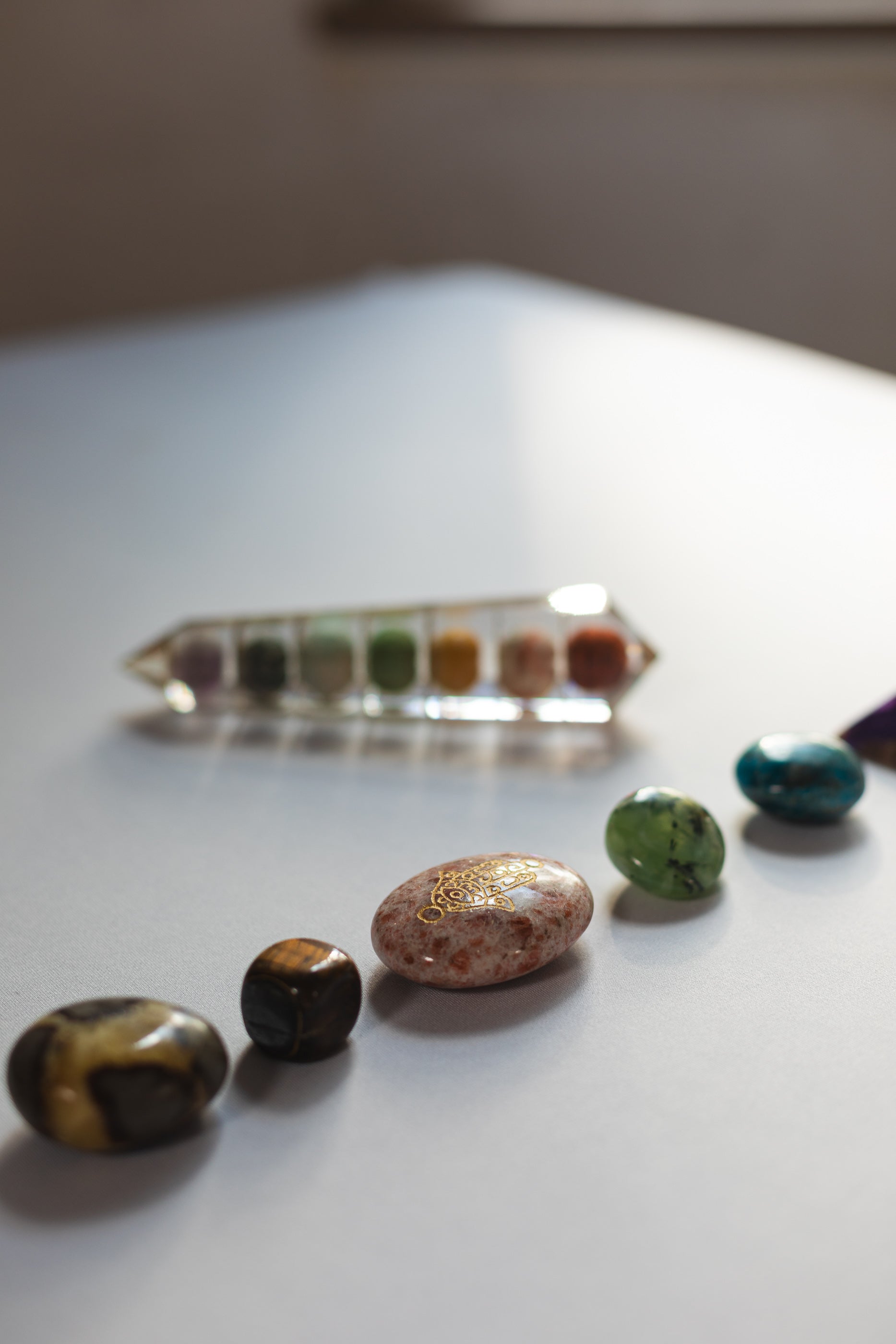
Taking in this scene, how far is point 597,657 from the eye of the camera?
792mm

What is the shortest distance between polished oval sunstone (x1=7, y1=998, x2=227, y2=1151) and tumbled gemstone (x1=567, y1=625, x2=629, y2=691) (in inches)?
16.6

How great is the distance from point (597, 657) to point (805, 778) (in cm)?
19

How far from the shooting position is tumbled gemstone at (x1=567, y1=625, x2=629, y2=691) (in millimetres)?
790

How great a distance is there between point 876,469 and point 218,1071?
39.4 inches

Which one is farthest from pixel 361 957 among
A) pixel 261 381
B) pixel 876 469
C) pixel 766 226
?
pixel 766 226

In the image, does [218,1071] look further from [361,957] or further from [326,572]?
[326,572]

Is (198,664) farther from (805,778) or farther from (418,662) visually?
(805,778)

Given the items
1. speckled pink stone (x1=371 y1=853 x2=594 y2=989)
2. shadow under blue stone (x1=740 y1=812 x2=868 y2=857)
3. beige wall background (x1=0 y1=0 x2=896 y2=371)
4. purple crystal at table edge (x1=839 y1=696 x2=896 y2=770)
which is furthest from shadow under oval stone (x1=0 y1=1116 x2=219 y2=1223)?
beige wall background (x1=0 y1=0 x2=896 y2=371)

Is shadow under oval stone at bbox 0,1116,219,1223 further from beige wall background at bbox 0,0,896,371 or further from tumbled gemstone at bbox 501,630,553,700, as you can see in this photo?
beige wall background at bbox 0,0,896,371

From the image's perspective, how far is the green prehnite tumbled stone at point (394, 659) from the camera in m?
0.81

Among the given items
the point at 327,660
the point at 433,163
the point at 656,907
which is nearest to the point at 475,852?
the point at 656,907

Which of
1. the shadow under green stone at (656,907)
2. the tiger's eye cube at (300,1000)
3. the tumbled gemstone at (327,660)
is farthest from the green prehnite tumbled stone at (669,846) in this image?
the tumbled gemstone at (327,660)

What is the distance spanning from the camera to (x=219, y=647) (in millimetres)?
848

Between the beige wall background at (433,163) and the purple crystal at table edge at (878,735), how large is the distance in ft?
6.66
